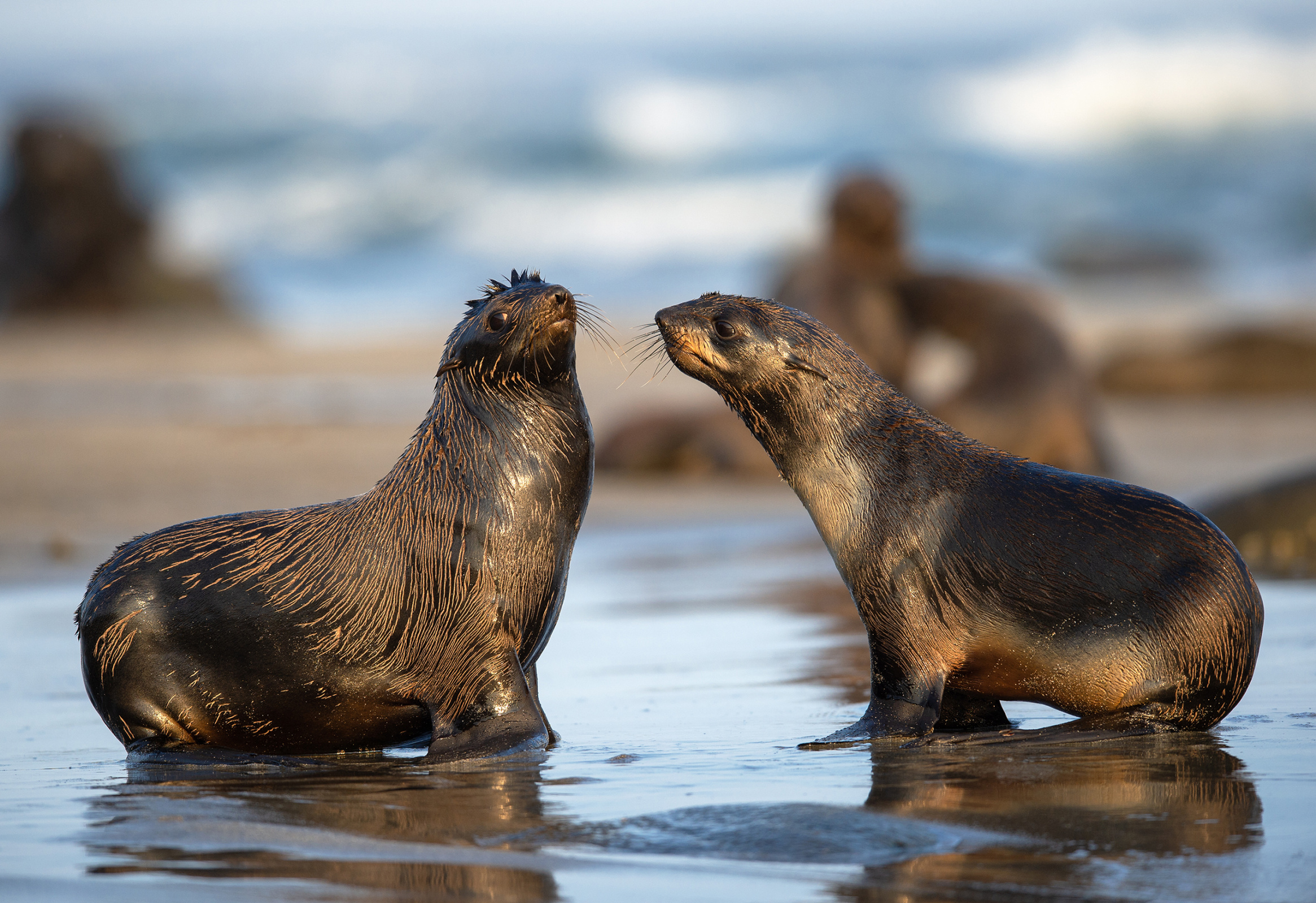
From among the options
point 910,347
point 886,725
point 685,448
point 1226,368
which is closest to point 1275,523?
point 886,725

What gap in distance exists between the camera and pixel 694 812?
148 inches

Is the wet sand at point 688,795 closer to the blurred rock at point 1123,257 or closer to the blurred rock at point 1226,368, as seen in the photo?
the blurred rock at point 1226,368

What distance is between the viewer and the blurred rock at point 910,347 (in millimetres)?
12672

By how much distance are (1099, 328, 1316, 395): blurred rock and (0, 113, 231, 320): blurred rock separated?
1513cm

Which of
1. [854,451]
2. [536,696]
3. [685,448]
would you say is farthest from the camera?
[685,448]

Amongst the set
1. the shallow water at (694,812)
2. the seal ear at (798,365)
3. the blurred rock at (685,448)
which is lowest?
the shallow water at (694,812)

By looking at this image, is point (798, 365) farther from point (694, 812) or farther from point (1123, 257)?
point (1123, 257)

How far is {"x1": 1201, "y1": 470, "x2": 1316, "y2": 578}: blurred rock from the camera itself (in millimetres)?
8031

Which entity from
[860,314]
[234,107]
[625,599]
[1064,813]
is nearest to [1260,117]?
[234,107]

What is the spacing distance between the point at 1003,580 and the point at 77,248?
85.7 feet

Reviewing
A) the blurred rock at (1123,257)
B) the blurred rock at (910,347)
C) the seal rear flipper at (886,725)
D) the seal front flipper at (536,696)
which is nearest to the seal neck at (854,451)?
the seal rear flipper at (886,725)

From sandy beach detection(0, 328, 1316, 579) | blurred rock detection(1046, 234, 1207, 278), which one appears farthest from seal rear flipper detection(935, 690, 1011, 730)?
blurred rock detection(1046, 234, 1207, 278)

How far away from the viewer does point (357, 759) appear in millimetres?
4711

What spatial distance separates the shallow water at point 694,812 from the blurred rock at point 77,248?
23.4m
